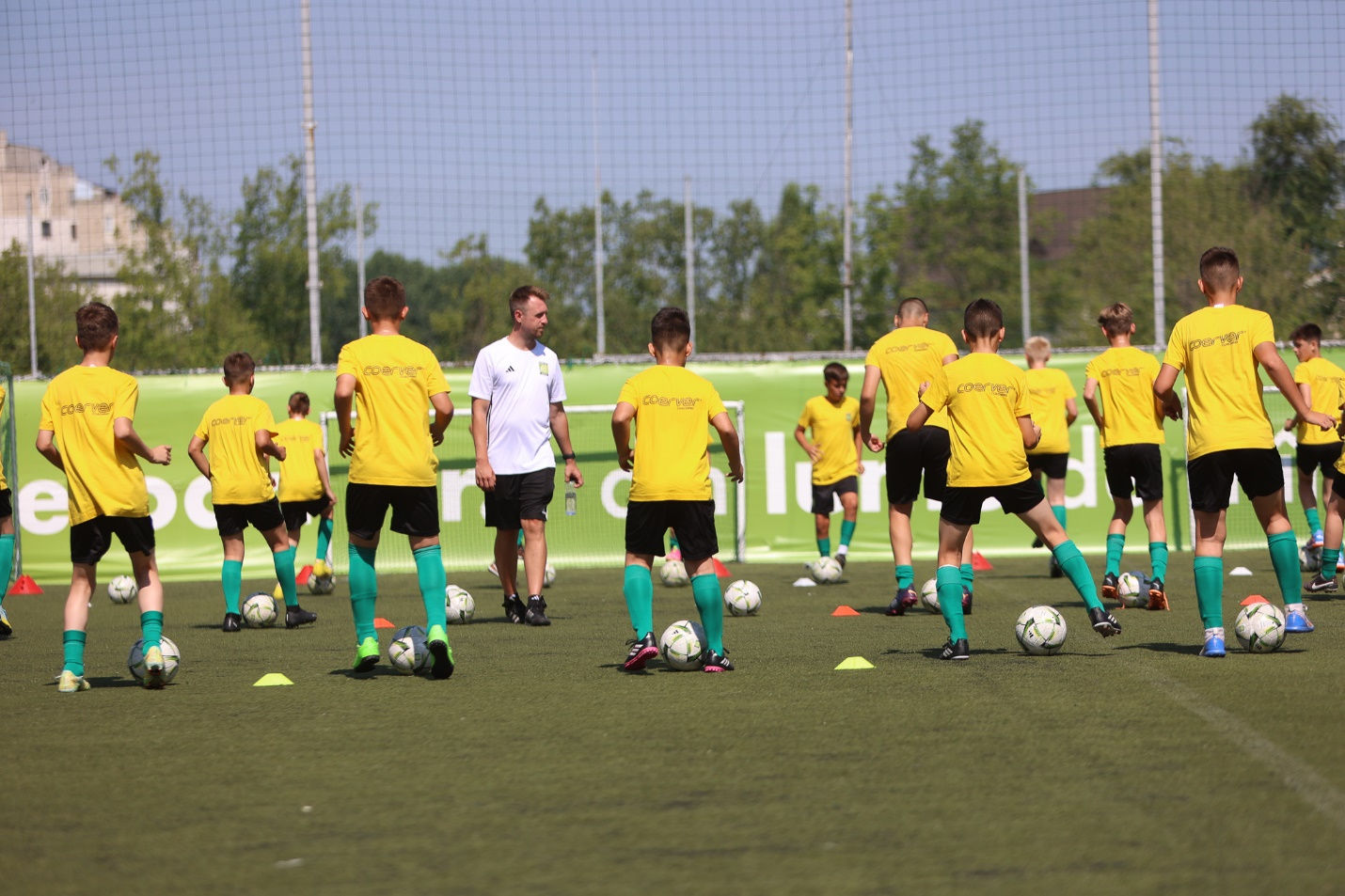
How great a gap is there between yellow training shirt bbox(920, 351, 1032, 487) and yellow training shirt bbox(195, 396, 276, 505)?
489 cm

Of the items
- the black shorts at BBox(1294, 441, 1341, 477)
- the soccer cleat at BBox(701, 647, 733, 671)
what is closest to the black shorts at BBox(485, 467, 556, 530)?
the soccer cleat at BBox(701, 647, 733, 671)

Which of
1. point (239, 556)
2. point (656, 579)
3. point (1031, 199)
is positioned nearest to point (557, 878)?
point (239, 556)

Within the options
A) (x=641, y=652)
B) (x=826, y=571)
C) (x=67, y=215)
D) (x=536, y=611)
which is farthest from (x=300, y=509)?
(x=67, y=215)

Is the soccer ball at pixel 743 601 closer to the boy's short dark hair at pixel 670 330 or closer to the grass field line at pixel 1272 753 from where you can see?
the boy's short dark hair at pixel 670 330

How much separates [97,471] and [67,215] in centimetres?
2721

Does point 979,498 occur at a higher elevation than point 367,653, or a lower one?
higher

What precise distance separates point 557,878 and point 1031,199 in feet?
62.8

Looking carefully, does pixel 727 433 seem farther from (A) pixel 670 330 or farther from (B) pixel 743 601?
(B) pixel 743 601

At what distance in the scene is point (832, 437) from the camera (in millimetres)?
13617

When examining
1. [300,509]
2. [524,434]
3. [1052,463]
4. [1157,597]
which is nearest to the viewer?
[1157,597]

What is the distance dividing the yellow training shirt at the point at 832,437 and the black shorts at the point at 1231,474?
618cm

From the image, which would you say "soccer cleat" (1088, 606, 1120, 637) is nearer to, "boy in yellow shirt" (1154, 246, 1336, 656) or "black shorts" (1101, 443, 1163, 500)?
"boy in yellow shirt" (1154, 246, 1336, 656)

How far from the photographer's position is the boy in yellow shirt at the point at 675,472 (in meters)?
7.25

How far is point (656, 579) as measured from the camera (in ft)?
45.2
